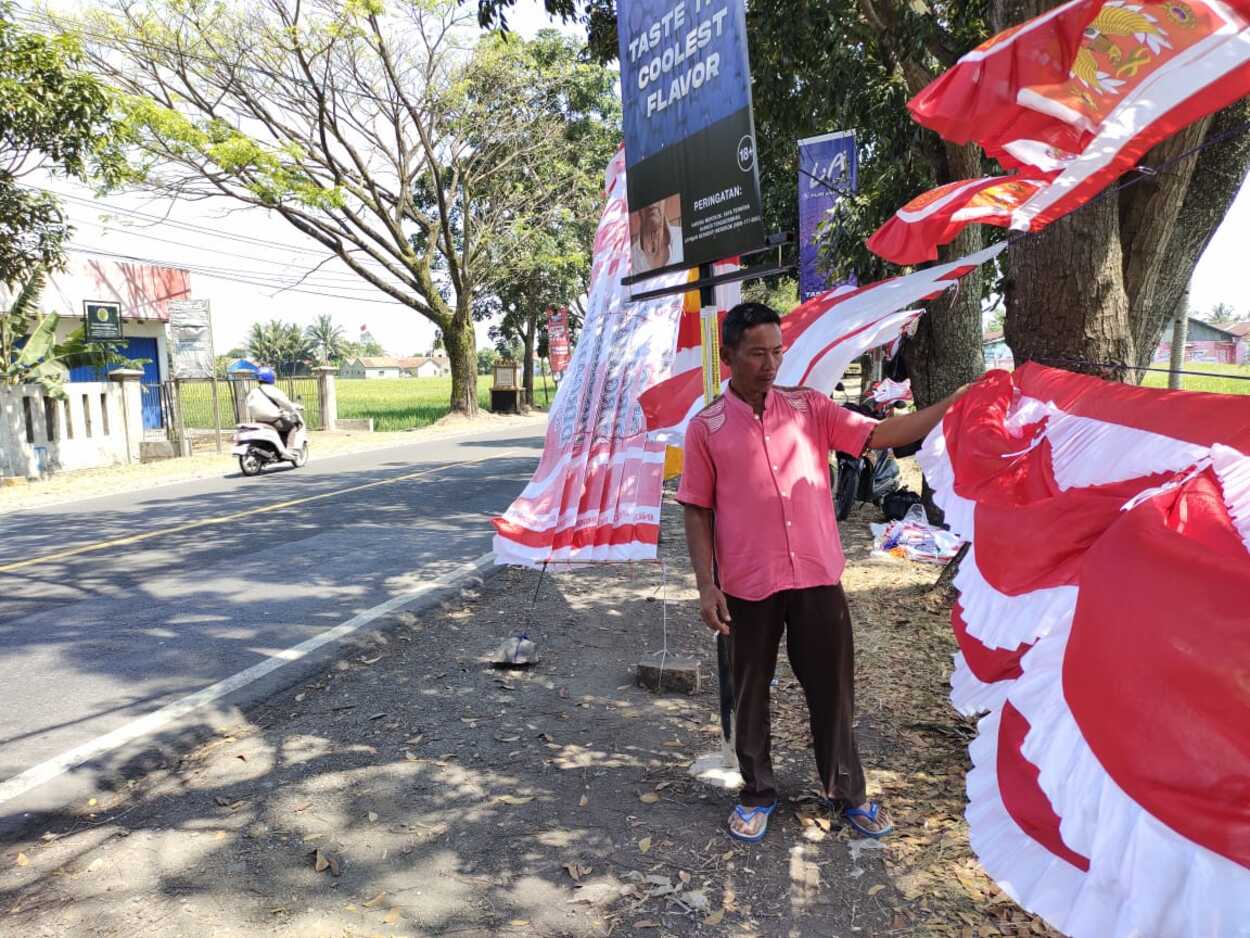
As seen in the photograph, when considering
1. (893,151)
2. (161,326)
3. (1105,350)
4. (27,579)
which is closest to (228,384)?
(161,326)

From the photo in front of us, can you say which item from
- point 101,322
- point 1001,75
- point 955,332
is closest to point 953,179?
point 955,332

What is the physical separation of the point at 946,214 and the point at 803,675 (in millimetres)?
1804

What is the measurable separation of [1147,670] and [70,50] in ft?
52.4

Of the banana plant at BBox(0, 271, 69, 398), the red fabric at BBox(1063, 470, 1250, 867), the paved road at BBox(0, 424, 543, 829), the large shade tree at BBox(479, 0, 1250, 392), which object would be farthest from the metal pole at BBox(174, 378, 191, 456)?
the red fabric at BBox(1063, 470, 1250, 867)

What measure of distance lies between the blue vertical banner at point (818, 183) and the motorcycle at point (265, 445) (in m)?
10.2

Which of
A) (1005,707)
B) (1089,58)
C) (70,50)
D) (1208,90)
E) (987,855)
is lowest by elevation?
(987,855)

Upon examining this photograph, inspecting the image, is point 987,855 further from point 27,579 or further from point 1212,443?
point 27,579

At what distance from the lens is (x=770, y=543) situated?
310 cm

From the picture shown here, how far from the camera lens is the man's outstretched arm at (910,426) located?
9.63ft

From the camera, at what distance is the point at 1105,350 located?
4168mm

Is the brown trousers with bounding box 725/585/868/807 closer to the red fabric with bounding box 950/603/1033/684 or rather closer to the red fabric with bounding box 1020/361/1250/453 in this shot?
the red fabric with bounding box 950/603/1033/684

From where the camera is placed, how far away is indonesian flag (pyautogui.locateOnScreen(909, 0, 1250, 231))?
87.7 inches

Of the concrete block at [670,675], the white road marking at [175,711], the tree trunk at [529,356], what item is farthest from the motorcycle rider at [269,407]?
the tree trunk at [529,356]

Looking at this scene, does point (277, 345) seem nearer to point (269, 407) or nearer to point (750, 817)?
point (269, 407)
